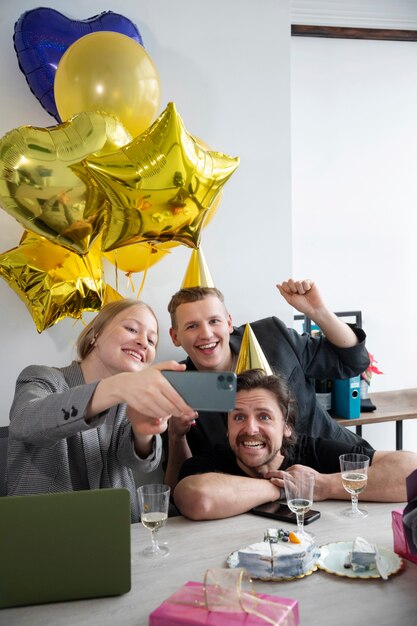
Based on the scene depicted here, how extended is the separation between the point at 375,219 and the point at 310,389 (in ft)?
4.20

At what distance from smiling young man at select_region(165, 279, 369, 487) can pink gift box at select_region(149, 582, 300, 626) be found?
105 cm

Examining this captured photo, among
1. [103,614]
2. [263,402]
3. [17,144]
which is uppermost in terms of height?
[17,144]

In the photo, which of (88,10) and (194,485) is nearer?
(194,485)

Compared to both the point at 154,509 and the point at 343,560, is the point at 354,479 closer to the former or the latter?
the point at 343,560

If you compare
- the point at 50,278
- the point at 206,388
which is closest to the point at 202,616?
the point at 206,388

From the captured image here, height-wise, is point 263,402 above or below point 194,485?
above

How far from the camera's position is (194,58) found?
2512 mm

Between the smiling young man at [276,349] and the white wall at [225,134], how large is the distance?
0.29m

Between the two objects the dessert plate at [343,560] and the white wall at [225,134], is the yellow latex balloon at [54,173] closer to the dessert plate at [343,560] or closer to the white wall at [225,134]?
the white wall at [225,134]

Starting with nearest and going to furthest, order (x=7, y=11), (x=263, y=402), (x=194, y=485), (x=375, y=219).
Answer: (x=194, y=485) < (x=263, y=402) < (x=7, y=11) < (x=375, y=219)

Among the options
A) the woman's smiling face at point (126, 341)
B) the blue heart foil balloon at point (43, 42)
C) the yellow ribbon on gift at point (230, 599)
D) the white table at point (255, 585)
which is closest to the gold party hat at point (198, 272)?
the woman's smiling face at point (126, 341)

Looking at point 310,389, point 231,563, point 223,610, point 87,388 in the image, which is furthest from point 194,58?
point 223,610

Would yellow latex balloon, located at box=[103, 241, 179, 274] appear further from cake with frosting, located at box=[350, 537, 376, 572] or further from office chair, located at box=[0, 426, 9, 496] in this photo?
cake with frosting, located at box=[350, 537, 376, 572]

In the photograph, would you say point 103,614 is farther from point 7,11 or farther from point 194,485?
point 7,11
